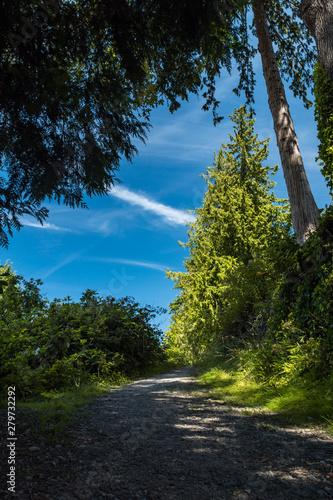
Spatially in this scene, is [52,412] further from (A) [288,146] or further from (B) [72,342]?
(A) [288,146]

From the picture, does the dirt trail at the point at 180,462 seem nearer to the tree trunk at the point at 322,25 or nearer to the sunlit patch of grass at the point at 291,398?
the sunlit patch of grass at the point at 291,398

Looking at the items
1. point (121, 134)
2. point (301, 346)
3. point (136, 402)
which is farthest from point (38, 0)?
point (301, 346)

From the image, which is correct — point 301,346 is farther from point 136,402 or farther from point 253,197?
point 253,197

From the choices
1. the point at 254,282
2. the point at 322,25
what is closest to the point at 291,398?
the point at 254,282

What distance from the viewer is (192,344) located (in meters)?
13.8

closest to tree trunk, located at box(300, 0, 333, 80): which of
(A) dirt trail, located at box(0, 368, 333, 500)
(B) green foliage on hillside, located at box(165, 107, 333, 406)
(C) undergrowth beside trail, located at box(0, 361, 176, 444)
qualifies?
(B) green foliage on hillside, located at box(165, 107, 333, 406)

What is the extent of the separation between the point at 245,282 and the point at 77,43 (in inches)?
298

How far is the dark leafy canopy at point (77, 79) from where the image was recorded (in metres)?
3.46

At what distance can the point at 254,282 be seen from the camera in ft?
29.6

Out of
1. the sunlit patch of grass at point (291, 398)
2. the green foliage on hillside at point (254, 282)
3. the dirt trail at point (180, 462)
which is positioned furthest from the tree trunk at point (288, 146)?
the dirt trail at point (180, 462)

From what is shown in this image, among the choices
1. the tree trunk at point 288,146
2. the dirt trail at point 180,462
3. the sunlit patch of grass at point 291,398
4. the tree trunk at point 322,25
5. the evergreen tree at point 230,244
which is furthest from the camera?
the evergreen tree at point 230,244

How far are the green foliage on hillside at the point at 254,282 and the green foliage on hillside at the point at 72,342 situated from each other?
251cm

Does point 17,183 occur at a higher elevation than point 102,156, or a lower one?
lower

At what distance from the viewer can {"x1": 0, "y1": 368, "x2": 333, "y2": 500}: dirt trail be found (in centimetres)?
207
